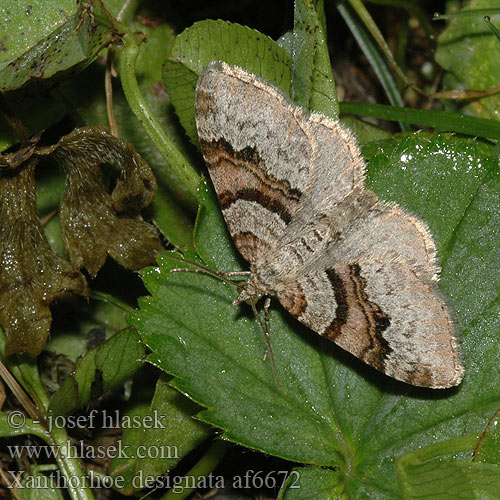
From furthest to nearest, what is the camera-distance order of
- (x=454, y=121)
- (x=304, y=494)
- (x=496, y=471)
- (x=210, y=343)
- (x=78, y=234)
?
(x=454, y=121) → (x=78, y=234) → (x=210, y=343) → (x=304, y=494) → (x=496, y=471)

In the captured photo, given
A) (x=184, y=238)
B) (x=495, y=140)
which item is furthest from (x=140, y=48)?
(x=495, y=140)

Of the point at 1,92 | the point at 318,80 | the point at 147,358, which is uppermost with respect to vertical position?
the point at 318,80

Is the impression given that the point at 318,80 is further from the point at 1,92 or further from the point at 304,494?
the point at 304,494

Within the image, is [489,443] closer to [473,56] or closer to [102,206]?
[102,206]

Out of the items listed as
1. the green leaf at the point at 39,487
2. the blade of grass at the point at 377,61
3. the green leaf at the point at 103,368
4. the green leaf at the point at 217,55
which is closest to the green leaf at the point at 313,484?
the green leaf at the point at 103,368

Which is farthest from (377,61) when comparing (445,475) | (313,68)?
(445,475)

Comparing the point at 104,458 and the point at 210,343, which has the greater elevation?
the point at 210,343
